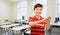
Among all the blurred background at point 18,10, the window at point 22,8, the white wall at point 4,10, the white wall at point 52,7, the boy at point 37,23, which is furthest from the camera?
the window at point 22,8

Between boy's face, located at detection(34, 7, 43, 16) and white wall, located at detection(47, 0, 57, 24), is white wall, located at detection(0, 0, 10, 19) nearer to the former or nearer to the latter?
white wall, located at detection(47, 0, 57, 24)

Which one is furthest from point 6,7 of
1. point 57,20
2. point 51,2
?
point 57,20

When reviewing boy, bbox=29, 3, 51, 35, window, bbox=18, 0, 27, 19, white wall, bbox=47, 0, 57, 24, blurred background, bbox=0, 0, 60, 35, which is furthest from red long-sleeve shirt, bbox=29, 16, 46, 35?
window, bbox=18, 0, 27, 19

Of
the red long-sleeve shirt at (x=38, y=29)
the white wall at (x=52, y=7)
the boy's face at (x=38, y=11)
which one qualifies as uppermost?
the white wall at (x=52, y=7)

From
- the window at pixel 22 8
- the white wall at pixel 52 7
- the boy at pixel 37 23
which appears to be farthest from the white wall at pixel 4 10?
the boy at pixel 37 23

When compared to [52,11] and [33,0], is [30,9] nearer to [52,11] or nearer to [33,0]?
[33,0]

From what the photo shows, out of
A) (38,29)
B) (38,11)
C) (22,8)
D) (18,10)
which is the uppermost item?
(22,8)

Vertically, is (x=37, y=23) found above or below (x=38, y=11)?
below

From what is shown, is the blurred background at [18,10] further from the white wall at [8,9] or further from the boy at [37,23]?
the boy at [37,23]

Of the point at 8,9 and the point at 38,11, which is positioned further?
the point at 8,9

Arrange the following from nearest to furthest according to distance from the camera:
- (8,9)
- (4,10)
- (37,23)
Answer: (37,23) → (4,10) → (8,9)

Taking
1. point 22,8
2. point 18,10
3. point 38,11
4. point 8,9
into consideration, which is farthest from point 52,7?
point 38,11

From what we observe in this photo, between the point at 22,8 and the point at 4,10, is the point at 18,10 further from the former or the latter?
the point at 4,10

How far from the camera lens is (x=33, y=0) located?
6402mm
